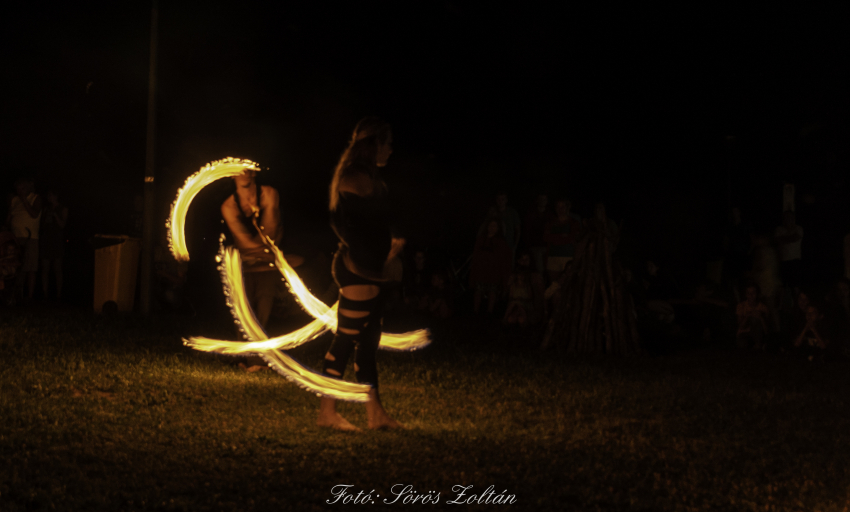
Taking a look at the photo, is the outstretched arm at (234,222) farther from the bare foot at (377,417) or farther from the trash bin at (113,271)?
the trash bin at (113,271)

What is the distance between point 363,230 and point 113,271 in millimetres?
9549

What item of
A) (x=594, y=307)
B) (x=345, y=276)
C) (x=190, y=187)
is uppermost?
(x=190, y=187)

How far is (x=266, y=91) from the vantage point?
936 inches

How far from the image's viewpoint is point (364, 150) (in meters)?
6.30

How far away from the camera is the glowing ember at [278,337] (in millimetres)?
6238

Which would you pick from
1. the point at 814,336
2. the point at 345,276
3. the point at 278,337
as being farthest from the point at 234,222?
the point at 814,336

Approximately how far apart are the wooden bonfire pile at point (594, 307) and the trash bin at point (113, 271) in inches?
288

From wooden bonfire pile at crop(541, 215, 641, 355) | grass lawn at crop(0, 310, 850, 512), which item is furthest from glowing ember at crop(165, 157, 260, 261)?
wooden bonfire pile at crop(541, 215, 641, 355)

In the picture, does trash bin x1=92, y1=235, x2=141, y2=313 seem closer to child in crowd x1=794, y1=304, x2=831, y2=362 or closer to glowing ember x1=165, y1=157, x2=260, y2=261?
glowing ember x1=165, y1=157, x2=260, y2=261

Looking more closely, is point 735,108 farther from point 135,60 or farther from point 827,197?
point 135,60

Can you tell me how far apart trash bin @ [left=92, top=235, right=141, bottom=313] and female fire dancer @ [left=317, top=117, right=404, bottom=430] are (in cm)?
913

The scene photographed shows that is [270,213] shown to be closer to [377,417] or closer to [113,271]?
[377,417]

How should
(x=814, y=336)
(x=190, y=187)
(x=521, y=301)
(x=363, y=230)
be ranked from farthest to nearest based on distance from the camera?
(x=521, y=301) → (x=814, y=336) → (x=190, y=187) → (x=363, y=230)

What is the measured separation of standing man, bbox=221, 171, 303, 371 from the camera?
27.1ft
